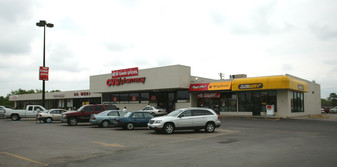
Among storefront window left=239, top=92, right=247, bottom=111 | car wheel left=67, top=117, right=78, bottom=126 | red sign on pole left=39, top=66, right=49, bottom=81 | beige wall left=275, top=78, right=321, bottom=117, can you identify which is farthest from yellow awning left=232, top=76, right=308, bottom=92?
red sign on pole left=39, top=66, right=49, bottom=81

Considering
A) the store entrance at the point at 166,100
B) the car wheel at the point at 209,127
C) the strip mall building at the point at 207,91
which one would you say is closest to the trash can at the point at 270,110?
the strip mall building at the point at 207,91

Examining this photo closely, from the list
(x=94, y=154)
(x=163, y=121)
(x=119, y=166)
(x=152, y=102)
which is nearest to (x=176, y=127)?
(x=163, y=121)

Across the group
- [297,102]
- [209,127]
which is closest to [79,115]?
[209,127]

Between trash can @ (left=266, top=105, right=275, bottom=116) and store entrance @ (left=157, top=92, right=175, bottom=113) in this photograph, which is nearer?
trash can @ (left=266, top=105, right=275, bottom=116)

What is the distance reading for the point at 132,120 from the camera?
814 inches

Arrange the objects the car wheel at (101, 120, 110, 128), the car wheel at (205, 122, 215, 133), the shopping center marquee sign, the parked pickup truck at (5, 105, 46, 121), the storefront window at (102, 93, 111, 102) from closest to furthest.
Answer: the car wheel at (205, 122, 215, 133) < the car wheel at (101, 120, 110, 128) < the parked pickup truck at (5, 105, 46, 121) < the shopping center marquee sign < the storefront window at (102, 93, 111, 102)

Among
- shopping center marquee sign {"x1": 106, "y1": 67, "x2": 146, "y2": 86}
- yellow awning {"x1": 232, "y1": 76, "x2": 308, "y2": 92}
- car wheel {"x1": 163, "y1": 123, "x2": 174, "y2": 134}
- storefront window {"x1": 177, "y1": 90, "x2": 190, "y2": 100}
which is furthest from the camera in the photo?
shopping center marquee sign {"x1": 106, "y1": 67, "x2": 146, "y2": 86}

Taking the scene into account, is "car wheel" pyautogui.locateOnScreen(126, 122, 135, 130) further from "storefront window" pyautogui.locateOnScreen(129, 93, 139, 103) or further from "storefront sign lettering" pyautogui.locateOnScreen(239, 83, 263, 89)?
"storefront window" pyautogui.locateOnScreen(129, 93, 139, 103)

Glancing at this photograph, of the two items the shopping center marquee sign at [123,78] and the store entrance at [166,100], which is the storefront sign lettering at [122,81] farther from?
the store entrance at [166,100]

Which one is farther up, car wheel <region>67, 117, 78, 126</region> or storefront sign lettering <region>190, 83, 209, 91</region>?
storefront sign lettering <region>190, 83, 209, 91</region>

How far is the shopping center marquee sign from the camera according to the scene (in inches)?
1682

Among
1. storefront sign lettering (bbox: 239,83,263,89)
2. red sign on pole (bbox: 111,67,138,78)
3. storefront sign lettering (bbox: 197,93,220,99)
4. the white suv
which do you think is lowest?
the white suv

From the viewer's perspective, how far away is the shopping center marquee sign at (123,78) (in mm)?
42719

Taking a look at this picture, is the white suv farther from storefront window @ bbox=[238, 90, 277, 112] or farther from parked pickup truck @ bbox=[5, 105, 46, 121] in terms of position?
parked pickup truck @ bbox=[5, 105, 46, 121]
